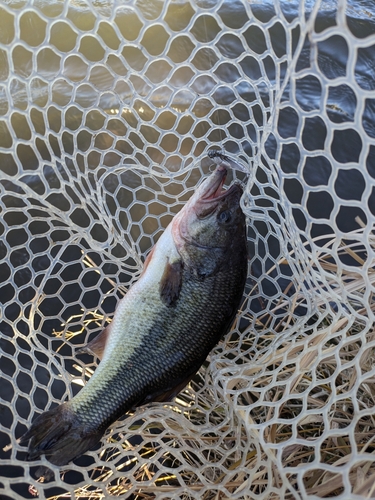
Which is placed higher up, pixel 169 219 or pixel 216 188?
pixel 216 188

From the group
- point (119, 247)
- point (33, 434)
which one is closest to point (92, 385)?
point (33, 434)

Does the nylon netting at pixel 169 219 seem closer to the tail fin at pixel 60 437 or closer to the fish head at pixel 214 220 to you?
the tail fin at pixel 60 437

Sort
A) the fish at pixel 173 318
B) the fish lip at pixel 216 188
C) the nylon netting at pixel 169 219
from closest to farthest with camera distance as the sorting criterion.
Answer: the nylon netting at pixel 169 219
the fish at pixel 173 318
the fish lip at pixel 216 188

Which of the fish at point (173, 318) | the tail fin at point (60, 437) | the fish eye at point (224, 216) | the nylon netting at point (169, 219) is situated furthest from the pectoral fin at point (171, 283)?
the tail fin at point (60, 437)

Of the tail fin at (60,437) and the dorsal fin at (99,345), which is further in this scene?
the dorsal fin at (99,345)

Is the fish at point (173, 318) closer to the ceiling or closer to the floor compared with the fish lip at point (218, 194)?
closer to the floor

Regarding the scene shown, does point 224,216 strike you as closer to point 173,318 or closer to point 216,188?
point 216,188

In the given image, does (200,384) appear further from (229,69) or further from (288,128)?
(229,69)

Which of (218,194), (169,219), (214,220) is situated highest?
(218,194)

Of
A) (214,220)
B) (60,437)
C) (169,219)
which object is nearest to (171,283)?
(214,220)
